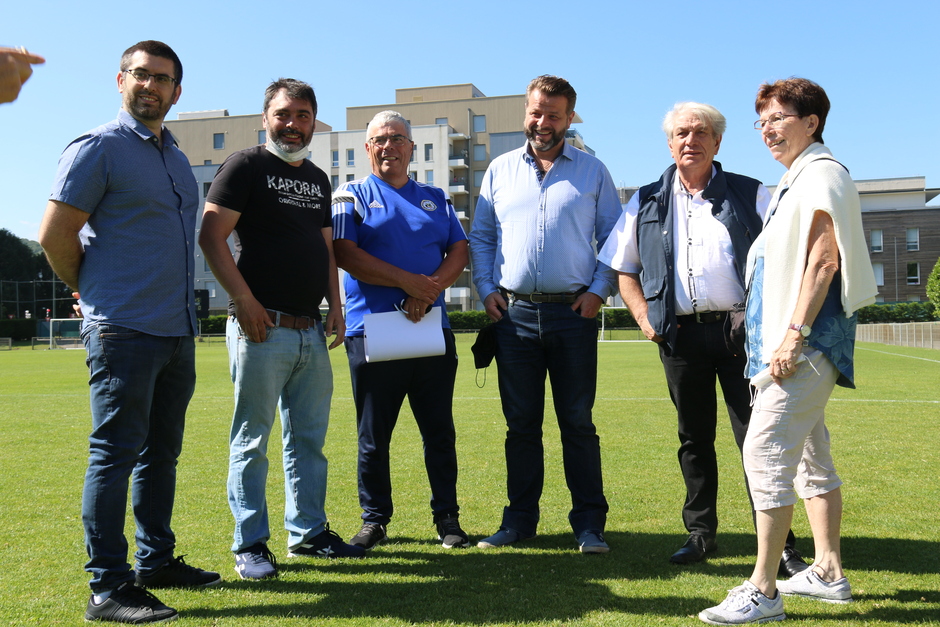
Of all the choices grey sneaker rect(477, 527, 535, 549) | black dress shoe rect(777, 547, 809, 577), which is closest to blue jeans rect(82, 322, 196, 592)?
grey sneaker rect(477, 527, 535, 549)

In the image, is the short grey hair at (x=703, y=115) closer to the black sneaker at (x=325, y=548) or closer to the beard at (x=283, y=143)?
the beard at (x=283, y=143)

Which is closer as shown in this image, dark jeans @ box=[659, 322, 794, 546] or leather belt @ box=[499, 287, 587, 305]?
dark jeans @ box=[659, 322, 794, 546]

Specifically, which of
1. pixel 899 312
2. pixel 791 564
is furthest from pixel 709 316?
pixel 899 312

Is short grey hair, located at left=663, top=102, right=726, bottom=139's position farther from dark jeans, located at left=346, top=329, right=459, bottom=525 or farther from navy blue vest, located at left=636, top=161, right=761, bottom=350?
dark jeans, located at left=346, top=329, right=459, bottom=525

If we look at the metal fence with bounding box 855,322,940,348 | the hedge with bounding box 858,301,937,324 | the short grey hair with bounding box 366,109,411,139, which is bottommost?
the metal fence with bounding box 855,322,940,348

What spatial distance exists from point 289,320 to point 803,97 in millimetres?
2614

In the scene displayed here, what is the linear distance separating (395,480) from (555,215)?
2797 mm

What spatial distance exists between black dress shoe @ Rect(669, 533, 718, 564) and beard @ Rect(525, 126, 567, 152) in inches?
91.8

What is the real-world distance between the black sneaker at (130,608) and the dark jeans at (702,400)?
2.61 metres

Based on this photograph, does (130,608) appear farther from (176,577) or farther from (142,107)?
(142,107)

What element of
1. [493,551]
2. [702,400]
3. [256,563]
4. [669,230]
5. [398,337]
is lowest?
[493,551]

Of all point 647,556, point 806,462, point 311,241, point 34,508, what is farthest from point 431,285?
point 34,508

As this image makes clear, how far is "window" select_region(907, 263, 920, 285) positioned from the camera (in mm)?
64312

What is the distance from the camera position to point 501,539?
4.40 metres
